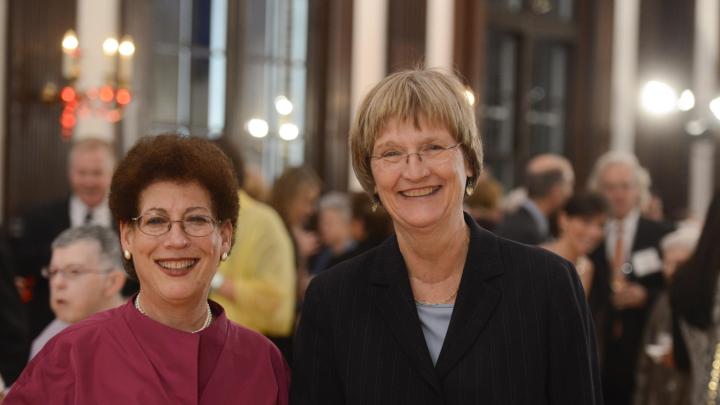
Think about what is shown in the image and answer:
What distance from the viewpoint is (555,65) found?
12602 mm

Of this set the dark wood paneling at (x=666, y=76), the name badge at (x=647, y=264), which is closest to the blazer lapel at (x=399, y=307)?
the name badge at (x=647, y=264)

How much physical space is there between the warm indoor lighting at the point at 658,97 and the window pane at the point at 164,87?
540 centimetres

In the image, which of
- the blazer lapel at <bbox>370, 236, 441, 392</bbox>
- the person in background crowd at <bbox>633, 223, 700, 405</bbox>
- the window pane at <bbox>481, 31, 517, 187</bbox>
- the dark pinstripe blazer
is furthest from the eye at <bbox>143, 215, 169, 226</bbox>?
the window pane at <bbox>481, 31, 517, 187</bbox>

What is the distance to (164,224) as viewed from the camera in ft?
8.66

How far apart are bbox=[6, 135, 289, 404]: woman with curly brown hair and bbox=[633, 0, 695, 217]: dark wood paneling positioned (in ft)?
35.7

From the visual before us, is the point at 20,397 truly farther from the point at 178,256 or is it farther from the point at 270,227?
the point at 270,227

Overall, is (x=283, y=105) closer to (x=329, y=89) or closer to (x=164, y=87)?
(x=329, y=89)

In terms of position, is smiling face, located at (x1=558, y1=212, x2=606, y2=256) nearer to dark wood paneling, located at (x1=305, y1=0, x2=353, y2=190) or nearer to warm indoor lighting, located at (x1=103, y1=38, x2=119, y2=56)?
warm indoor lighting, located at (x1=103, y1=38, x2=119, y2=56)

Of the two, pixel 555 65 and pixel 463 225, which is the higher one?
pixel 555 65

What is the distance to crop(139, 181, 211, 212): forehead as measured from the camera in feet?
8.68

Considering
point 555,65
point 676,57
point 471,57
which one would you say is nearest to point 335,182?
point 471,57

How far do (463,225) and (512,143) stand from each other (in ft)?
31.1

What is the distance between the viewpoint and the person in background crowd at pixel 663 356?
18.7ft

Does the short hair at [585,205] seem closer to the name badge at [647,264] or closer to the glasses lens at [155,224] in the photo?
the name badge at [647,264]
